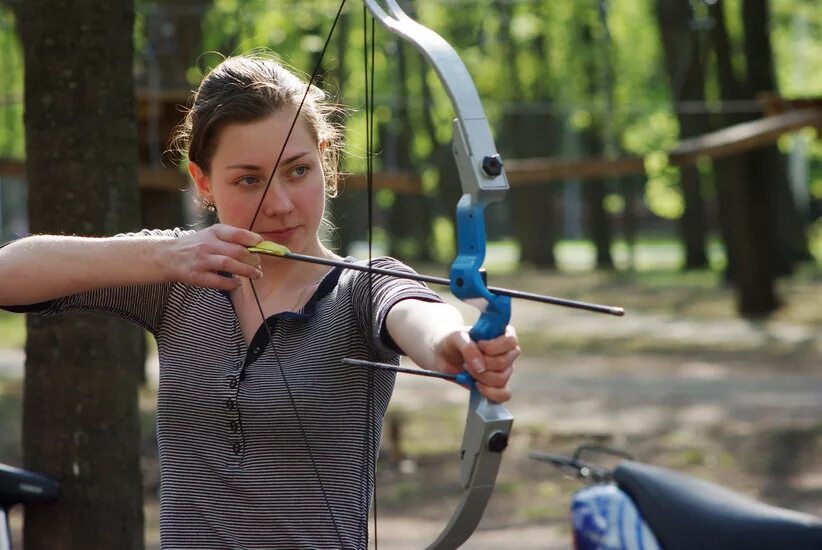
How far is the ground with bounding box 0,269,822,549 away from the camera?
27.7ft

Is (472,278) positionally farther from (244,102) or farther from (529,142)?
→ (529,142)

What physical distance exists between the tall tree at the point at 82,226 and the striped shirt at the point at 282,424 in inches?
67.1

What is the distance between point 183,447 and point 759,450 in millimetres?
8017

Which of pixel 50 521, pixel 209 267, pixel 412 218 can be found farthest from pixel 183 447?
pixel 412 218

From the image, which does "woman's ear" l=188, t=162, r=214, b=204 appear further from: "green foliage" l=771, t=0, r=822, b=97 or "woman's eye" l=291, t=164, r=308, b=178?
"green foliage" l=771, t=0, r=822, b=97

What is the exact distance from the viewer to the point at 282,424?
2389 millimetres

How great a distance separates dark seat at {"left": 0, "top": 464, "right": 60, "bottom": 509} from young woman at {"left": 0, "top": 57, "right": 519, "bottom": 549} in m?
1.46

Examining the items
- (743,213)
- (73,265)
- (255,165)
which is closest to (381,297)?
(255,165)

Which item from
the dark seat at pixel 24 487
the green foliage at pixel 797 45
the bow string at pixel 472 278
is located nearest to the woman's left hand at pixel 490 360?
the bow string at pixel 472 278

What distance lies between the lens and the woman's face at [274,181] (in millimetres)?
2438

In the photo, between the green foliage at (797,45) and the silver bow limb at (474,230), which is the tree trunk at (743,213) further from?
the silver bow limb at (474,230)

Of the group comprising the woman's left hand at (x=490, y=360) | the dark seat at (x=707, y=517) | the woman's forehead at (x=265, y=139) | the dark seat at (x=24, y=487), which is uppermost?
the woman's forehead at (x=265, y=139)

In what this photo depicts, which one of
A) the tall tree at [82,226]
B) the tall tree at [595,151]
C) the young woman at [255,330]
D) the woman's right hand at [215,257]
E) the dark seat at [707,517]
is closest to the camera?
the woman's right hand at [215,257]

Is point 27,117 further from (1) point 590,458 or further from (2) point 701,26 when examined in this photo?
(2) point 701,26
